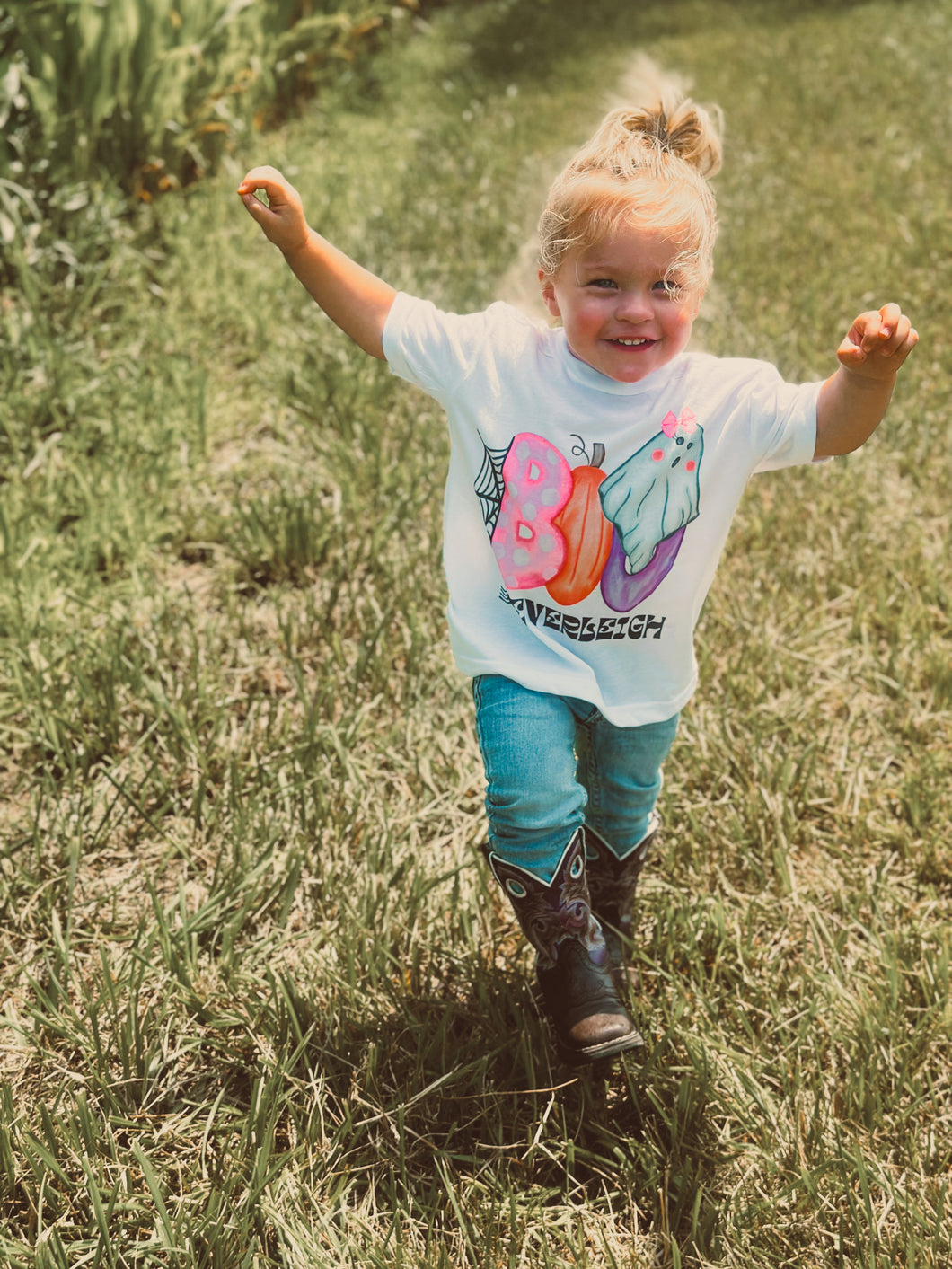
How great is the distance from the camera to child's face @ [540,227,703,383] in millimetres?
1602

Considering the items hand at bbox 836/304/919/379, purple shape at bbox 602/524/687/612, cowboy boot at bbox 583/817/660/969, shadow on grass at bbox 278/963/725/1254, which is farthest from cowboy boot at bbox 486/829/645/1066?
hand at bbox 836/304/919/379

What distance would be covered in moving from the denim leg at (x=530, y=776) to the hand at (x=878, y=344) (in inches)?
24.8

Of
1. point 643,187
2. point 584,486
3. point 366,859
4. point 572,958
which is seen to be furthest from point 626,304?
point 366,859

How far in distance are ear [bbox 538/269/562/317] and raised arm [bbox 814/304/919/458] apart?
1.37ft

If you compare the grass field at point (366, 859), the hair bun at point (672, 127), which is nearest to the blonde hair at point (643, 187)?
the hair bun at point (672, 127)

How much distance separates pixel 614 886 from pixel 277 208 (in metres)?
1.23

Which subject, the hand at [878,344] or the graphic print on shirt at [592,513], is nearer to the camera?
the hand at [878,344]

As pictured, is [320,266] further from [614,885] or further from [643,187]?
[614,885]

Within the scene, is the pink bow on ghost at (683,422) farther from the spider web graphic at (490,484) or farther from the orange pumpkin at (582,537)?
the spider web graphic at (490,484)

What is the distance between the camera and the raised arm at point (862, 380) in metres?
1.51

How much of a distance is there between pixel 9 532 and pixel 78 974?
4.34 ft

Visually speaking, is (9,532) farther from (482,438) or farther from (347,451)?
(482,438)

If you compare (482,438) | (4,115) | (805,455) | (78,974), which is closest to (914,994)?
(805,455)

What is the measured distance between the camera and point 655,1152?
1.72 meters
